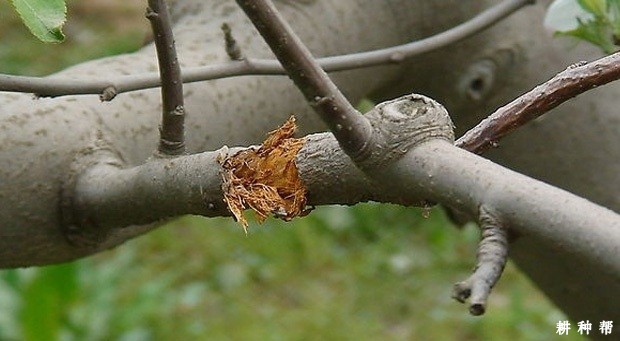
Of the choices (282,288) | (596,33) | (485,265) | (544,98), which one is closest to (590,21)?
(596,33)

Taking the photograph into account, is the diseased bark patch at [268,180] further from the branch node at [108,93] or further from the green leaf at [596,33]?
the green leaf at [596,33]

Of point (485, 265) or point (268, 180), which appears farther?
point (268, 180)

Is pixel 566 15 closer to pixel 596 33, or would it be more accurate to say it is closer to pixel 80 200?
pixel 596 33

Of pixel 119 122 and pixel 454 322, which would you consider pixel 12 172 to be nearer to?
pixel 119 122

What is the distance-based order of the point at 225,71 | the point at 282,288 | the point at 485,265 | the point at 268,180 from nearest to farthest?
1. the point at 485,265
2. the point at 268,180
3. the point at 225,71
4. the point at 282,288

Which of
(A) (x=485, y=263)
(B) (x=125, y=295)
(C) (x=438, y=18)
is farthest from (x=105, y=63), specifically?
(B) (x=125, y=295)

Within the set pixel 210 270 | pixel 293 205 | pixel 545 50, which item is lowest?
pixel 210 270

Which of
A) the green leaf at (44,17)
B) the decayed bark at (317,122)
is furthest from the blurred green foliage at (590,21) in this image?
the green leaf at (44,17)
